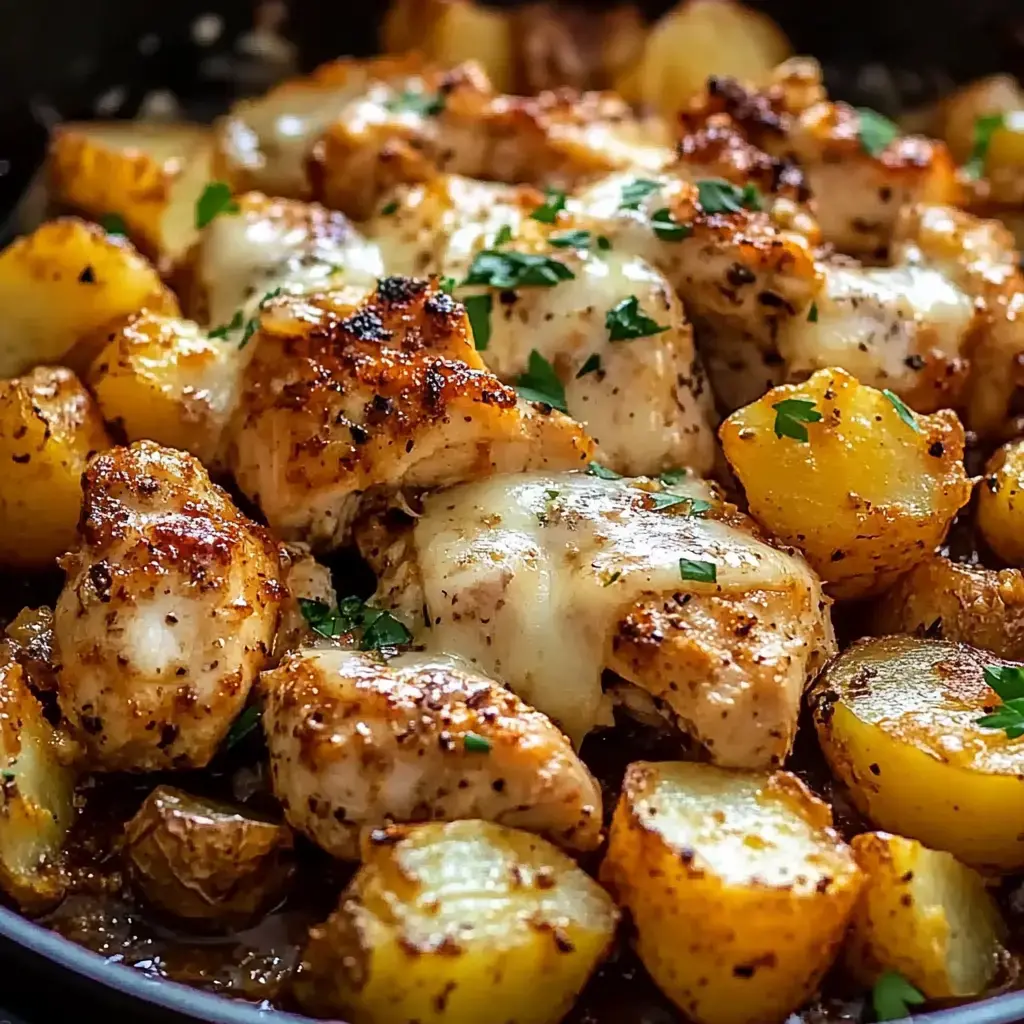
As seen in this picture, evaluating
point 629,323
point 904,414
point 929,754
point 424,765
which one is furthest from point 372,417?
point 929,754

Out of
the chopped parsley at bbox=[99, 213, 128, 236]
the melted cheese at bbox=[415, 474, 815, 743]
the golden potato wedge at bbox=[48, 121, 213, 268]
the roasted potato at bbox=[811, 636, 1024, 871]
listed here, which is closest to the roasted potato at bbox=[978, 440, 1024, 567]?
the roasted potato at bbox=[811, 636, 1024, 871]

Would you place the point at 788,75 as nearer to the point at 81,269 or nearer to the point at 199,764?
the point at 81,269

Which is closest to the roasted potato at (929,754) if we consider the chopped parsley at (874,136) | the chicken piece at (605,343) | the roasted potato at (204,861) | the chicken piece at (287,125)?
the chicken piece at (605,343)

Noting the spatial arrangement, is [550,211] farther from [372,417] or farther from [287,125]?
[287,125]

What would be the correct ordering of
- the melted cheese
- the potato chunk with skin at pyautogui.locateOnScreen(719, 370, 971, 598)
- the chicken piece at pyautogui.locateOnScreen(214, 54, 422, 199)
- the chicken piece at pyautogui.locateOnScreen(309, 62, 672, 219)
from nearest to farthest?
1. the melted cheese
2. the potato chunk with skin at pyautogui.locateOnScreen(719, 370, 971, 598)
3. the chicken piece at pyautogui.locateOnScreen(309, 62, 672, 219)
4. the chicken piece at pyautogui.locateOnScreen(214, 54, 422, 199)

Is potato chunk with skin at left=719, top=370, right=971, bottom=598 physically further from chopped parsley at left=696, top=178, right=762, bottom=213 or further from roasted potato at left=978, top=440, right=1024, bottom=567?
chopped parsley at left=696, top=178, right=762, bottom=213

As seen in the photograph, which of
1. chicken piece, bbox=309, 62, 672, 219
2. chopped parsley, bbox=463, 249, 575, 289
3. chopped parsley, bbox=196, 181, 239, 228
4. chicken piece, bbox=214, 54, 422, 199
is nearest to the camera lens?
chopped parsley, bbox=463, 249, 575, 289

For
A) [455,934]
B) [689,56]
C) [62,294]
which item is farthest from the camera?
[689,56]
